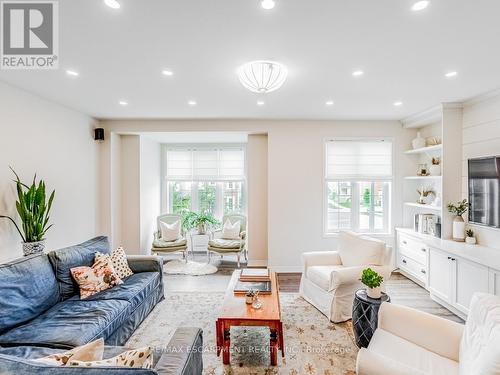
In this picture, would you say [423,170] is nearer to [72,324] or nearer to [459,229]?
[459,229]

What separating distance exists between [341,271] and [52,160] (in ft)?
13.8

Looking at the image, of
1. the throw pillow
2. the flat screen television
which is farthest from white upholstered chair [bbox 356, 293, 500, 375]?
Result: the flat screen television

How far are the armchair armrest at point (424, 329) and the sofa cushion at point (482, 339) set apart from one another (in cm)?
12

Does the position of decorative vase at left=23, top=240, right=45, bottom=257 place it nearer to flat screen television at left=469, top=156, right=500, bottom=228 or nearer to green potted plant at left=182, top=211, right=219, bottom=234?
green potted plant at left=182, top=211, right=219, bottom=234

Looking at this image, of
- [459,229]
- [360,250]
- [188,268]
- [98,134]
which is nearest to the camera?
[360,250]

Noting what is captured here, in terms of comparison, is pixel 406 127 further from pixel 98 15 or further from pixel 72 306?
pixel 72 306

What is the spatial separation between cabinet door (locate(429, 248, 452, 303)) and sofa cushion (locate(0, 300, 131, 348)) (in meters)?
3.78

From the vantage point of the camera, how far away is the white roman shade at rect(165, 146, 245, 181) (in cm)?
625

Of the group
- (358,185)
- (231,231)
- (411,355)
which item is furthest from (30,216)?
(358,185)

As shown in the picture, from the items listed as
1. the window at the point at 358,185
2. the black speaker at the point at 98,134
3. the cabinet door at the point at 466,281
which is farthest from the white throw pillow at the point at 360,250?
the black speaker at the point at 98,134

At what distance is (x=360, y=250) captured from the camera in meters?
3.38

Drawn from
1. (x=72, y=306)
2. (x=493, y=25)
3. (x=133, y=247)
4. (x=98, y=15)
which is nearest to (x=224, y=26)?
(x=98, y=15)

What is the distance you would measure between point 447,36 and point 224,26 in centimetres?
175

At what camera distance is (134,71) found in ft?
9.07
